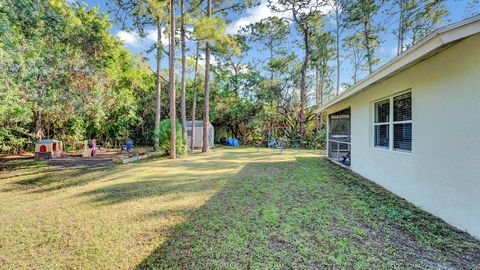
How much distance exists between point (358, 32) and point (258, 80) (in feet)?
26.1

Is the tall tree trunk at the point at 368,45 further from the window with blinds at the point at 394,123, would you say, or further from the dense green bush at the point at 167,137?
the dense green bush at the point at 167,137

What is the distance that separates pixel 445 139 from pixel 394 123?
1.50 meters

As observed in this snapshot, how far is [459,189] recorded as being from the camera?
2732 millimetres

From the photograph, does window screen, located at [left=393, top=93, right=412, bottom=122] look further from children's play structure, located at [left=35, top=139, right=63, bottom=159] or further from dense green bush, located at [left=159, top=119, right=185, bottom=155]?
children's play structure, located at [left=35, top=139, right=63, bottom=159]

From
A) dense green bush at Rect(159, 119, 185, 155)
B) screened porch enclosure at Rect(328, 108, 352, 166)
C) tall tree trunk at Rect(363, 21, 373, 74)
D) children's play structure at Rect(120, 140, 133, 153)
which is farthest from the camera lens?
tall tree trunk at Rect(363, 21, 373, 74)

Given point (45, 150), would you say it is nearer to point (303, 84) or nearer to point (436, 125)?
point (436, 125)

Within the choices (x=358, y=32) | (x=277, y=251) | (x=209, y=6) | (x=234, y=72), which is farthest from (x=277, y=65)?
(x=277, y=251)

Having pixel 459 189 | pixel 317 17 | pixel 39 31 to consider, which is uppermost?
pixel 317 17

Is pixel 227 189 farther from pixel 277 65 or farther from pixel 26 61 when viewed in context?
pixel 277 65

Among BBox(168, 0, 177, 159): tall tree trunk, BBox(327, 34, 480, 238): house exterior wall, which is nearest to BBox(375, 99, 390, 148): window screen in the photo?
BBox(327, 34, 480, 238): house exterior wall

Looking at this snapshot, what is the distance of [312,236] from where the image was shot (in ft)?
8.70

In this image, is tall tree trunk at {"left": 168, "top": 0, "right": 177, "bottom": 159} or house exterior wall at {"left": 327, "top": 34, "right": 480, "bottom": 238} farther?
tall tree trunk at {"left": 168, "top": 0, "right": 177, "bottom": 159}

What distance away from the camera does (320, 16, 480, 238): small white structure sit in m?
2.54

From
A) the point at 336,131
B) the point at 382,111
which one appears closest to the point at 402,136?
the point at 382,111
